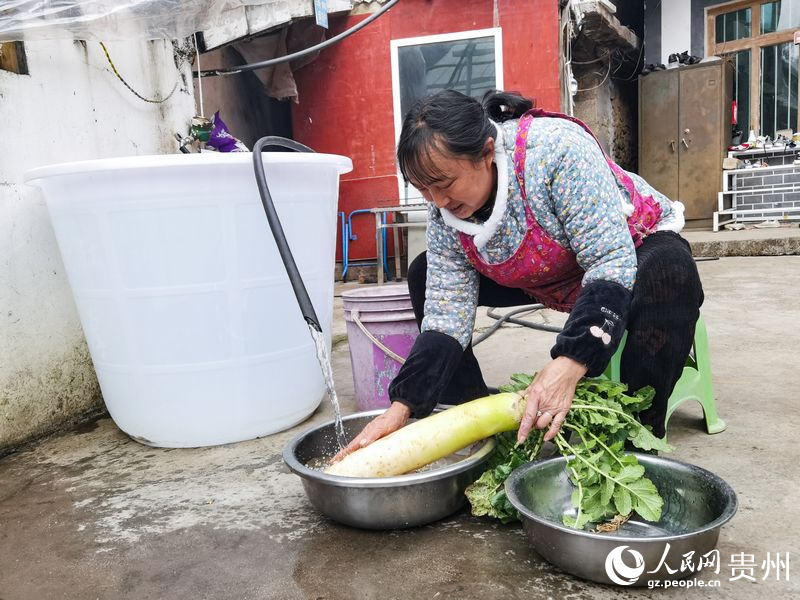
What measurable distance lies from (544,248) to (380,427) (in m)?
0.59

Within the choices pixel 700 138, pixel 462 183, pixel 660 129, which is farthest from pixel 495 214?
pixel 660 129

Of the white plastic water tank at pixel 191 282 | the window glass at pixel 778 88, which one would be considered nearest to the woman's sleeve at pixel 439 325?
the white plastic water tank at pixel 191 282

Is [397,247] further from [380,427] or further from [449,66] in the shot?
[380,427]

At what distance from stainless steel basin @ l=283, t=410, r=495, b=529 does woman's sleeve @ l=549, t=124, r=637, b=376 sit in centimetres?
33

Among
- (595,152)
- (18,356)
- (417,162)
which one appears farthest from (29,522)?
(595,152)

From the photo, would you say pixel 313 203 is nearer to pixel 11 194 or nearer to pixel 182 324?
pixel 182 324

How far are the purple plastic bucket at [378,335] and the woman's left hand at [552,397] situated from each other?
0.84 metres

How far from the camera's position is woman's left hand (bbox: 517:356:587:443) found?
4.41ft

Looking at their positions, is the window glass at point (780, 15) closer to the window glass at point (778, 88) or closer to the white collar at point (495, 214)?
the window glass at point (778, 88)

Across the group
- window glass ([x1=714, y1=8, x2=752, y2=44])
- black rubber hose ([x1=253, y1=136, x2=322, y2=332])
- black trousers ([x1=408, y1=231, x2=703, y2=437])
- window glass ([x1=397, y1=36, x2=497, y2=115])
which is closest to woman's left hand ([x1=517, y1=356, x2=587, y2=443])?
black trousers ([x1=408, y1=231, x2=703, y2=437])

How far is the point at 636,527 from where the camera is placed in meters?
1.39

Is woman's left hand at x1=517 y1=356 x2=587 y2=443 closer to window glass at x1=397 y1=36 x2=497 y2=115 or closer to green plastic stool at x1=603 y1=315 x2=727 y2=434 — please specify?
green plastic stool at x1=603 y1=315 x2=727 y2=434

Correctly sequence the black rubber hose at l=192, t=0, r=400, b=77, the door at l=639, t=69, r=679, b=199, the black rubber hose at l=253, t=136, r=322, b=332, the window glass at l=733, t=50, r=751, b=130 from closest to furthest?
the black rubber hose at l=253, t=136, r=322, b=332 → the black rubber hose at l=192, t=0, r=400, b=77 → the window glass at l=733, t=50, r=751, b=130 → the door at l=639, t=69, r=679, b=199

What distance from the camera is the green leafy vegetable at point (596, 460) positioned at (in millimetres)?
1267
